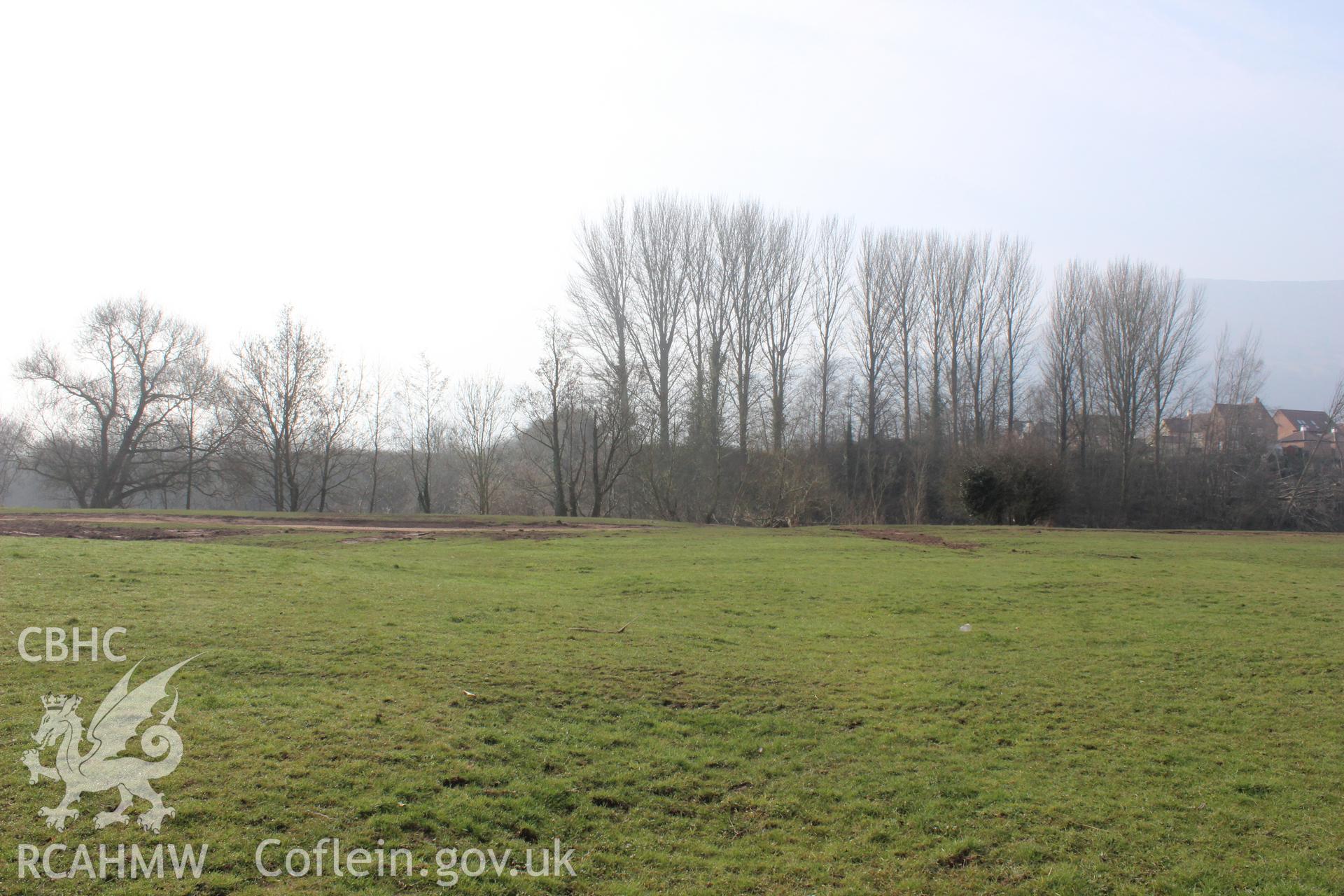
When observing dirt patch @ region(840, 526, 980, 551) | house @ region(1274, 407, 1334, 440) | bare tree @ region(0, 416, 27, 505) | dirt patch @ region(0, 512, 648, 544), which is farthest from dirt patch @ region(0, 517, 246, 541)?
house @ region(1274, 407, 1334, 440)

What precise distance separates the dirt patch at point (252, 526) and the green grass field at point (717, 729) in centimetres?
532

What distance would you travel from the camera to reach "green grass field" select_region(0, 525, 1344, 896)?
14.6 feet

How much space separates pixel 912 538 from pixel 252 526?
1955 centimetres

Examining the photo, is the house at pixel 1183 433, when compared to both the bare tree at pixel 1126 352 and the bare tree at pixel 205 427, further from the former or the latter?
the bare tree at pixel 205 427

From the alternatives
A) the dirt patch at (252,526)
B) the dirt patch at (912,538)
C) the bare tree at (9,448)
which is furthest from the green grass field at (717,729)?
the bare tree at (9,448)

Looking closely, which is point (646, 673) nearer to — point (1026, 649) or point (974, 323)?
point (1026, 649)

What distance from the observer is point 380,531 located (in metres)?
21.6

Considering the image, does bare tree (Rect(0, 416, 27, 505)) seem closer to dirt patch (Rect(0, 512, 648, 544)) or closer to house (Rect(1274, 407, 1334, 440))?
dirt patch (Rect(0, 512, 648, 544))

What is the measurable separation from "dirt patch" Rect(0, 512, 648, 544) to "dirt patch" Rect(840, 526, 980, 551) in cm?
768

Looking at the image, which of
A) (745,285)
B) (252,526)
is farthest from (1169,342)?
(252,526)

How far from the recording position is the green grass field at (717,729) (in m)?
4.44

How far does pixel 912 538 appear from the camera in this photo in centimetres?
2384

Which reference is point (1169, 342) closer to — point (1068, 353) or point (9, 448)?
point (1068, 353)

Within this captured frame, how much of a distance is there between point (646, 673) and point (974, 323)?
52905 millimetres
